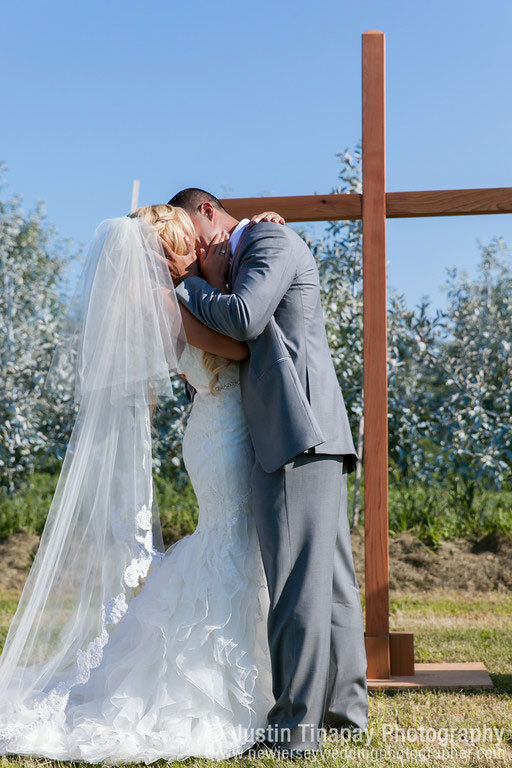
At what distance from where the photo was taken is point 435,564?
6.11m

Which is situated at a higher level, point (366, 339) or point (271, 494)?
point (366, 339)

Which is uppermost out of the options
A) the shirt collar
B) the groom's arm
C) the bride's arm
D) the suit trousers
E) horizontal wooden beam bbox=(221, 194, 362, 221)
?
horizontal wooden beam bbox=(221, 194, 362, 221)

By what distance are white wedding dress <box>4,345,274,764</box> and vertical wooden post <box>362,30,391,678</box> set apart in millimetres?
822

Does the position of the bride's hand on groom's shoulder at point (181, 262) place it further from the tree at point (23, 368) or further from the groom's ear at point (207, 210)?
the tree at point (23, 368)

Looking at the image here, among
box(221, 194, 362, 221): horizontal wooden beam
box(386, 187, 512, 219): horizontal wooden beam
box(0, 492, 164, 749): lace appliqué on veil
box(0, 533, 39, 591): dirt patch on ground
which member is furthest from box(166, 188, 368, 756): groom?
box(0, 533, 39, 591): dirt patch on ground

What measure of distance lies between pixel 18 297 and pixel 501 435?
4.70 meters

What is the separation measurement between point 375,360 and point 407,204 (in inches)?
30.0

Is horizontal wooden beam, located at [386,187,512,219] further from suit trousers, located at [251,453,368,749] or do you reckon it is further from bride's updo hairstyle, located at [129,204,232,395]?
suit trousers, located at [251,453,368,749]

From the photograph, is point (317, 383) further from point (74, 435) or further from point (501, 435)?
point (501, 435)

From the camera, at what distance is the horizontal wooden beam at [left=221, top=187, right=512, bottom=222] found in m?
3.81

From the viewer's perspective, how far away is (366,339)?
12.3 ft

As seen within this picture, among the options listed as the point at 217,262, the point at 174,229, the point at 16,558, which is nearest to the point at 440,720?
the point at 217,262

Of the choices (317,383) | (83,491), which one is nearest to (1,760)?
(83,491)

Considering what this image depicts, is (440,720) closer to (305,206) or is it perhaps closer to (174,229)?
(174,229)
